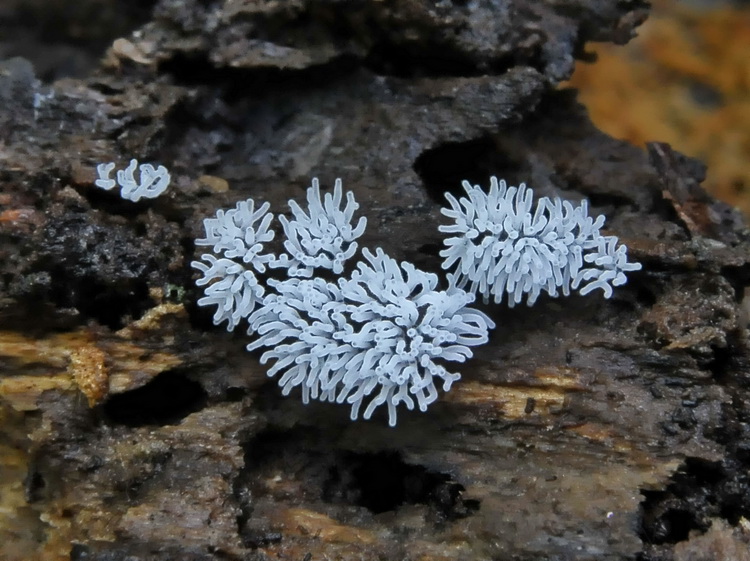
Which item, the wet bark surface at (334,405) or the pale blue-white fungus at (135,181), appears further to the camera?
the pale blue-white fungus at (135,181)

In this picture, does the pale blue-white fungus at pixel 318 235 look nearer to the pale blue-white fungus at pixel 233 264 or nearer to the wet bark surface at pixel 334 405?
the pale blue-white fungus at pixel 233 264

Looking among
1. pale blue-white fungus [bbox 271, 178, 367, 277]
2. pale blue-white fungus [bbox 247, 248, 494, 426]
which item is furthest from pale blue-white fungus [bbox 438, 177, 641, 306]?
pale blue-white fungus [bbox 271, 178, 367, 277]

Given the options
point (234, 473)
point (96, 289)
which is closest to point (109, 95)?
point (96, 289)

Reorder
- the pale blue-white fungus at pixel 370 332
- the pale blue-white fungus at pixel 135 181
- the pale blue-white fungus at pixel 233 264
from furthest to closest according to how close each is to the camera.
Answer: the pale blue-white fungus at pixel 135 181
the pale blue-white fungus at pixel 233 264
the pale blue-white fungus at pixel 370 332

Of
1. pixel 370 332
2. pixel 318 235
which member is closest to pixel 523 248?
pixel 370 332

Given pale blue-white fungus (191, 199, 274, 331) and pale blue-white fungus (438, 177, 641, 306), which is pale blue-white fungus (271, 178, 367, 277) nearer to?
pale blue-white fungus (191, 199, 274, 331)

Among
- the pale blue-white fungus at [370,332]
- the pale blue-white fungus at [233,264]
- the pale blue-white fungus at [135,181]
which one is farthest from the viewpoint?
the pale blue-white fungus at [135,181]

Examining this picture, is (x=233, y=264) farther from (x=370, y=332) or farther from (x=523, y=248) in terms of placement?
(x=523, y=248)

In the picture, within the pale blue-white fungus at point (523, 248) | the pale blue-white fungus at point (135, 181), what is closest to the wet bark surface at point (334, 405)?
the pale blue-white fungus at point (135, 181)
